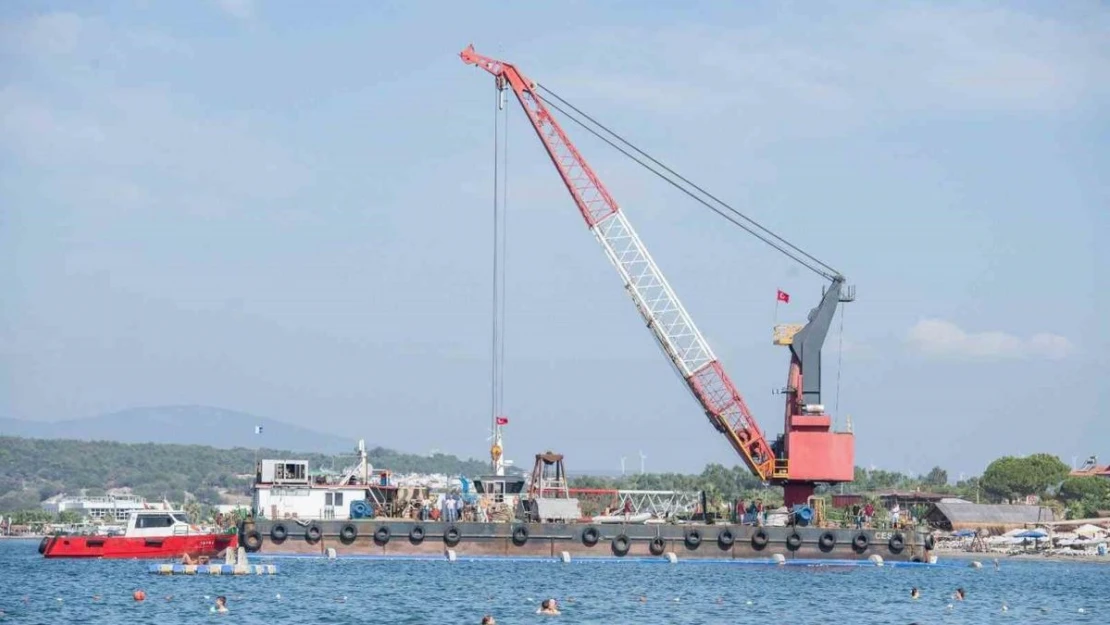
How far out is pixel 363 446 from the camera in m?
92.7

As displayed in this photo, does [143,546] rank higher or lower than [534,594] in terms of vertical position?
higher

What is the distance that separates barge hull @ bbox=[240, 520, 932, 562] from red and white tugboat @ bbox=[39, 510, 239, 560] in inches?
81.8

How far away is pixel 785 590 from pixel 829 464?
22419mm

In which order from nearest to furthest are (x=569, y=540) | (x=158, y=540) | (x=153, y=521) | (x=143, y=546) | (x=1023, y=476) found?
(x=569, y=540) < (x=158, y=540) < (x=143, y=546) < (x=153, y=521) < (x=1023, y=476)

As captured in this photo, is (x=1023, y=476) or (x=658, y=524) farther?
(x=1023, y=476)

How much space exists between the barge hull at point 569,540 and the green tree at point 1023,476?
9270cm

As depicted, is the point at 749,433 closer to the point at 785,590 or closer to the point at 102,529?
the point at 785,590

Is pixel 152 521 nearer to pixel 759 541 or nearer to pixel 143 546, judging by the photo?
pixel 143 546

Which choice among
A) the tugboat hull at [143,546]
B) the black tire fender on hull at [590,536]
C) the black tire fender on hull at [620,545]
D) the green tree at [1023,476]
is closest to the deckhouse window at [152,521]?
the tugboat hull at [143,546]

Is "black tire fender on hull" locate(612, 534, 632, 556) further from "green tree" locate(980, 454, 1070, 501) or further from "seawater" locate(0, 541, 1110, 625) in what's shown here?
"green tree" locate(980, 454, 1070, 501)

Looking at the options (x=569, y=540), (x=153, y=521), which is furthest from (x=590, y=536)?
(x=153, y=521)

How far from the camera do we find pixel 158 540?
88.6 m

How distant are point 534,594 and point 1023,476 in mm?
122253

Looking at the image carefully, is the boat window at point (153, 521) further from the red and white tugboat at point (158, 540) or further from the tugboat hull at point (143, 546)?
the tugboat hull at point (143, 546)
